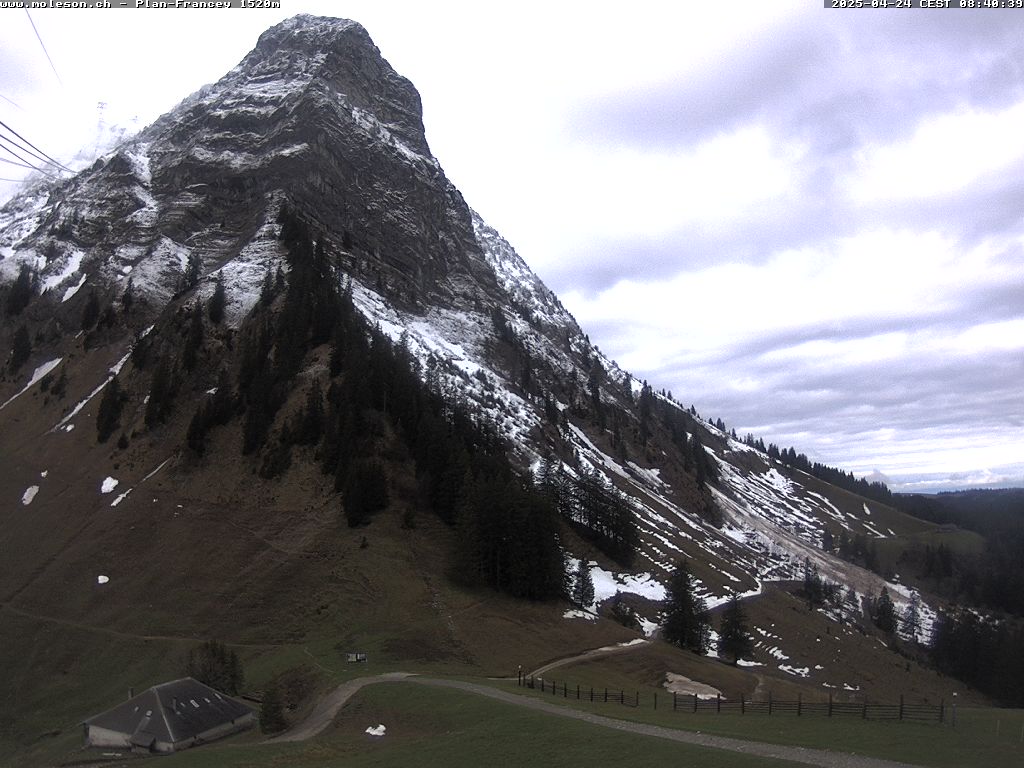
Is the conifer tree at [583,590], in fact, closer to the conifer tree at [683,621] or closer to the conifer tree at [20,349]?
the conifer tree at [683,621]

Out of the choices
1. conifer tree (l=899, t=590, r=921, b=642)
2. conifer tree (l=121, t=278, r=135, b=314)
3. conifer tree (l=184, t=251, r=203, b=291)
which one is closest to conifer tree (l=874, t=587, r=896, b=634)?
conifer tree (l=899, t=590, r=921, b=642)

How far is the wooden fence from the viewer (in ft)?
109

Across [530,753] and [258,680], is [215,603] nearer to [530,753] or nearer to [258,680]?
[258,680]

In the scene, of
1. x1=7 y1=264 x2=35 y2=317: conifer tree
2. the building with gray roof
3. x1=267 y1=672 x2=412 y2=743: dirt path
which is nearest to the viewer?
x1=267 y1=672 x2=412 y2=743: dirt path

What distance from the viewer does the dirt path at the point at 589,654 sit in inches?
2287

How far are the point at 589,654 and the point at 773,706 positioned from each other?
2520 cm

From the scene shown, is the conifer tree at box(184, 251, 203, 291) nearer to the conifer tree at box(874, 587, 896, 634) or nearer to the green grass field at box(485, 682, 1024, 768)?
the green grass field at box(485, 682, 1024, 768)

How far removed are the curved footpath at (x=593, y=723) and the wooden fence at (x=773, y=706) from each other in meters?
5.01

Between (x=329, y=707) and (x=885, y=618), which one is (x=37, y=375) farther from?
(x=885, y=618)

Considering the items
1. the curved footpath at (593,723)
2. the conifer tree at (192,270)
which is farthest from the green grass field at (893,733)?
the conifer tree at (192,270)

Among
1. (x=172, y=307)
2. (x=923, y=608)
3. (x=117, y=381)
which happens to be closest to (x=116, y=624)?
(x=117, y=381)

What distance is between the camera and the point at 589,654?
208ft

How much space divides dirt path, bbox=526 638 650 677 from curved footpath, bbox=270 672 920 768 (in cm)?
1041

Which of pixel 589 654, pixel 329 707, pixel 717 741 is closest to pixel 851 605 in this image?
pixel 589 654
